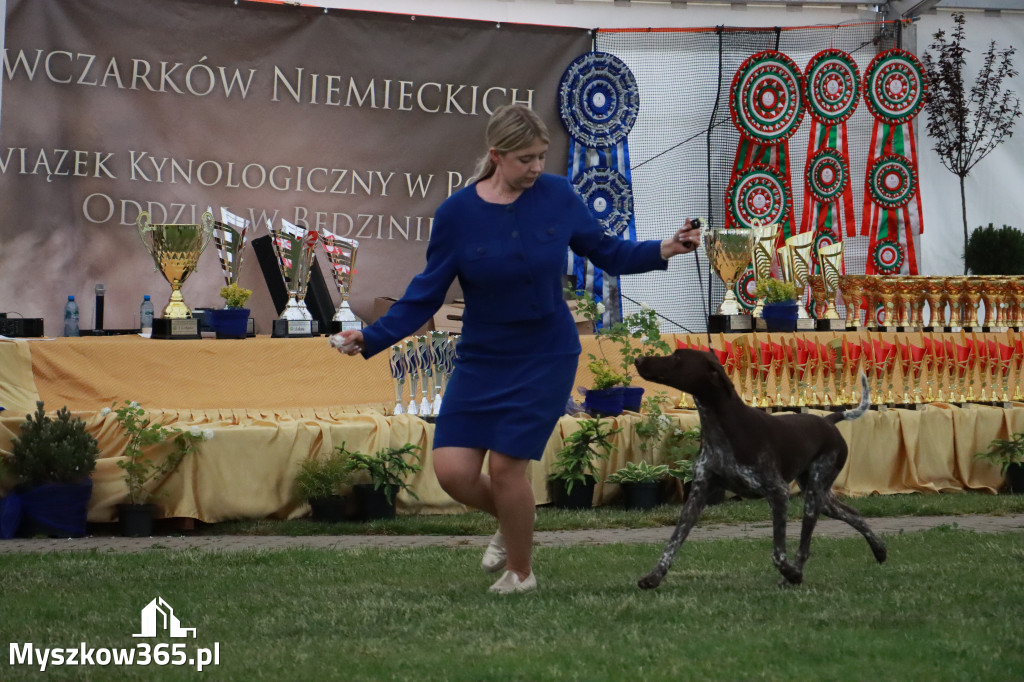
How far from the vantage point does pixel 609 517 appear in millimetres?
6586

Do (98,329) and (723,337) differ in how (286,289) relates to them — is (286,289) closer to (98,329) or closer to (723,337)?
(98,329)

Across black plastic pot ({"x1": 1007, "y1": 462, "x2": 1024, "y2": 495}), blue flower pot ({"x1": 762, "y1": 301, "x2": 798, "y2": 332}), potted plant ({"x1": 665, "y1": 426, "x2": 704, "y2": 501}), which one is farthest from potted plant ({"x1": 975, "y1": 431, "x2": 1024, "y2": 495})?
potted plant ({"x1": 665, "y1": 426, "x2": 704, "y2": 501})

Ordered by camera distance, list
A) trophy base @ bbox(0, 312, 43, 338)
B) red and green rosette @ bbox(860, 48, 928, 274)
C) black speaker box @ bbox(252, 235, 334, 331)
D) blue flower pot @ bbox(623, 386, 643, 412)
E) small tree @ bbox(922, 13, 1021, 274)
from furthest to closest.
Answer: small tree @ bbox(922, 13, 1021, 274)
red and green rosette @ bbox(860, 48, 928, 274)
black speaker box @ bbox(252, 235, 334, 331)
blue flower pot @ bbox(623, 386, 643, 412)
trophy base @ bbox(0, 312, 43, 338)

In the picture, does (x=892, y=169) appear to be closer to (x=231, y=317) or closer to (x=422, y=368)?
(x=422, y=368)

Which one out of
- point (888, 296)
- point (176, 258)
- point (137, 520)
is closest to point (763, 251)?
point (888, 296)

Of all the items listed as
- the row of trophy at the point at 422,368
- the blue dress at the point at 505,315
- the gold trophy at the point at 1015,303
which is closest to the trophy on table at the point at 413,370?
the row of trophy at the point at 422,368

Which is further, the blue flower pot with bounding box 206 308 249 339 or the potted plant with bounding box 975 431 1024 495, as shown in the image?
the potted plant with bounding box 975 431 1024 495

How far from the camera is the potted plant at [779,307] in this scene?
7.74 metres

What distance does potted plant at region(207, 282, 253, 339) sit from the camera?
693cm

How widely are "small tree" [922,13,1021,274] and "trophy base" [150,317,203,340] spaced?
6754 millimetres

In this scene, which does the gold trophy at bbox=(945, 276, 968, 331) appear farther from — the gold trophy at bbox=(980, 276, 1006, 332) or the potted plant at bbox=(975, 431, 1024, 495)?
the potted plant at bbox=(975, 431, 1024, 495)

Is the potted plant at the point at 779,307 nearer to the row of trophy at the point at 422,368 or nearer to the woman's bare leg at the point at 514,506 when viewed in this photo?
the row of trophy at the point at 422,368

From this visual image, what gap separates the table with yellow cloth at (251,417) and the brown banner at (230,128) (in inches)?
92.7

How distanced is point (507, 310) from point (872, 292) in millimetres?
4680
